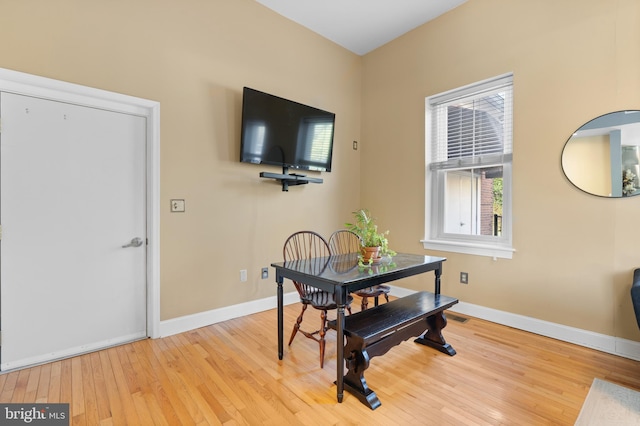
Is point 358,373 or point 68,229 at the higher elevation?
point 68,229

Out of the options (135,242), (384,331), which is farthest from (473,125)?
(135,242)

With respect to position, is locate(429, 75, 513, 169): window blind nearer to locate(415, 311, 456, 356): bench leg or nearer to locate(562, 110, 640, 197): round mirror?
locate(562, 110, 640, 197): round mirror

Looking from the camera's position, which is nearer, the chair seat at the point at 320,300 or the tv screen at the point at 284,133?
the chair seat at the point at 320,300

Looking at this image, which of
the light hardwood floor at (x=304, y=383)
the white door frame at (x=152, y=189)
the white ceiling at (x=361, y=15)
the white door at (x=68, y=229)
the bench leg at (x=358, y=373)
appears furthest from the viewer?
the white ceiling at (x=361, y=15)

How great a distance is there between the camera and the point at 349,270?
215 cm

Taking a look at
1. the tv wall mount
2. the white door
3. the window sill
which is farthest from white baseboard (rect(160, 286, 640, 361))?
the tv wall mount

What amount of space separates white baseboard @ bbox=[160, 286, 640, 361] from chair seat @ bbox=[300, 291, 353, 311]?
1.11 m

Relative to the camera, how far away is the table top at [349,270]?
1.90m

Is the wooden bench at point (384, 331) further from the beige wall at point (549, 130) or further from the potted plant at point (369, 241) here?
the beige wall at point (549, 130)

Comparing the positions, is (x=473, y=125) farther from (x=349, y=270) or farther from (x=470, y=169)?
(x=349, y=270)

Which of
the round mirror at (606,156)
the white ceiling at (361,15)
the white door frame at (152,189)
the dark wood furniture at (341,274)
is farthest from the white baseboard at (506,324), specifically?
the white ceiling at (361,15)

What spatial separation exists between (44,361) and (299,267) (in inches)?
80.6

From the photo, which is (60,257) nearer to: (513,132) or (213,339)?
(213,339)

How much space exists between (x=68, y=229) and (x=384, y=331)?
2.50 m
